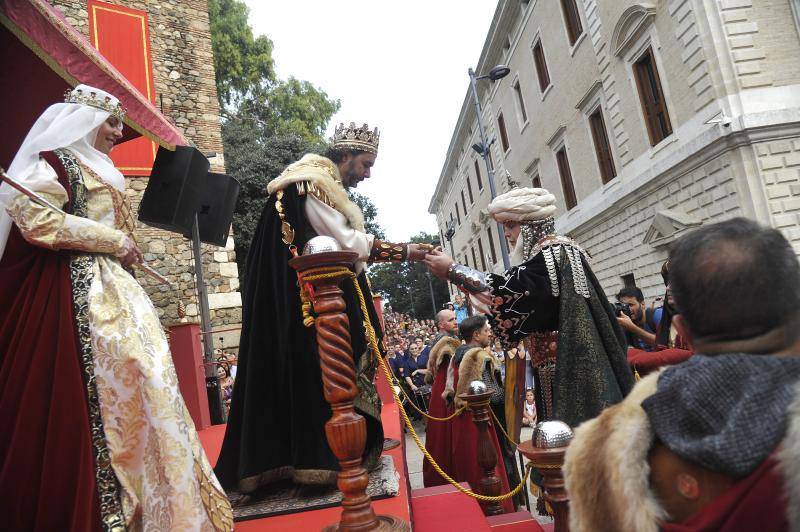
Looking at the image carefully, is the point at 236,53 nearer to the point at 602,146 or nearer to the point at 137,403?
the point at 602,146

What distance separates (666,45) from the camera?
1170 centimetres

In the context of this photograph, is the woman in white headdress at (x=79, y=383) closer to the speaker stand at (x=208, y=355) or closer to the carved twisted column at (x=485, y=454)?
the carved twisted column at (x=485, y=454)

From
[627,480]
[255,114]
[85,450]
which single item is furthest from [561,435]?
[255,114]

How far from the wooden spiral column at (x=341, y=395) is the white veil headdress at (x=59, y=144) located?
1.33 metres

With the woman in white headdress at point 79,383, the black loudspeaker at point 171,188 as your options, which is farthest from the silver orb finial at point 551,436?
the black loudspeaker at point 171,188

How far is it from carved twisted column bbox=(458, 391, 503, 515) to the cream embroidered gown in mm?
2087

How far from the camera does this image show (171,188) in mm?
5609

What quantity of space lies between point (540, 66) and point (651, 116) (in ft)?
25.3

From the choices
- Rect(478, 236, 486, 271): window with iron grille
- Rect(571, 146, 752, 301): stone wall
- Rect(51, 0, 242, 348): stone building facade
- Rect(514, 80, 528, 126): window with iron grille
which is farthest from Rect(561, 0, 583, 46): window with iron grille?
Rect(478, 236, 486, 271): window with iron grille

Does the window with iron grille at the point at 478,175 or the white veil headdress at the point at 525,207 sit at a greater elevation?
the window with iron grille at the point at 478,175

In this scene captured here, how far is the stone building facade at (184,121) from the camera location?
10.7 metres

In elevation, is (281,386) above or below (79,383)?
below

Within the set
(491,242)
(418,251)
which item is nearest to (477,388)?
(418,251)

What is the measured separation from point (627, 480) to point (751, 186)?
1114 centimetres
